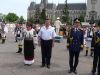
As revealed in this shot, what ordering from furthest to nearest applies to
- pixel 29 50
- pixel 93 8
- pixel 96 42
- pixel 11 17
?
pixel 11 17 < pixel 93 8 < pixel 29 50 < pixel 96 42

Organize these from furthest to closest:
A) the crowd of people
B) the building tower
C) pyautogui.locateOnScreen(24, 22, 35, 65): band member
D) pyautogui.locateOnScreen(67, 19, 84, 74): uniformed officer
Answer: the building tower < pyautogui.locateOnScreen(24, 22, 35, 65): band member < pyautogui.locateOnScreen(67, 19, 84, 74): uniformed officer < the crowd of people

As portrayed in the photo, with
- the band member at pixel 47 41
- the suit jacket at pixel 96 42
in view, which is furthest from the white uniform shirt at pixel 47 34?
the suit jacket at pixel 96 42

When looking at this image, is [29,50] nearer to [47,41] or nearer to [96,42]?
[47,41]

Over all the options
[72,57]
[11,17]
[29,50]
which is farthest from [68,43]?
[11,17]

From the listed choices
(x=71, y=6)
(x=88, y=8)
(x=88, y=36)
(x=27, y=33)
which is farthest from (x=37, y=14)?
(x=27, y=33)

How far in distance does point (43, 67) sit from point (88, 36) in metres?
8.81

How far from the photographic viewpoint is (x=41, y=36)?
13453 mm

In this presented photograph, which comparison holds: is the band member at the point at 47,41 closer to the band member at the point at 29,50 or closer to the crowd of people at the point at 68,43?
the crowd of people at the point at 68,43

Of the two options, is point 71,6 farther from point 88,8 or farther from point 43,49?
point 43,49

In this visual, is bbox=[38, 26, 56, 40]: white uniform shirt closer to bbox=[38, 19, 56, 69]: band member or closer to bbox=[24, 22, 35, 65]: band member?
bbox=[38, 19, 56, 69]: band member

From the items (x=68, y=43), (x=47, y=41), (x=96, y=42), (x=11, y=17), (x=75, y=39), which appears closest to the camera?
(x=96, y=42)

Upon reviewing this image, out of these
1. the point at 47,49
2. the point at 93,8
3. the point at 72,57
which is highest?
the point at 93,8

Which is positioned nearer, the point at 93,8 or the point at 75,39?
the point at 75,39

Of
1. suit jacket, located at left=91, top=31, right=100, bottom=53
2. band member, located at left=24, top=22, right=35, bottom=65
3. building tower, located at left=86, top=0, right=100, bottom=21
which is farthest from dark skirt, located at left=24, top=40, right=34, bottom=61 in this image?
building tower, located at left=86, top=0, right=100, bottom=21
